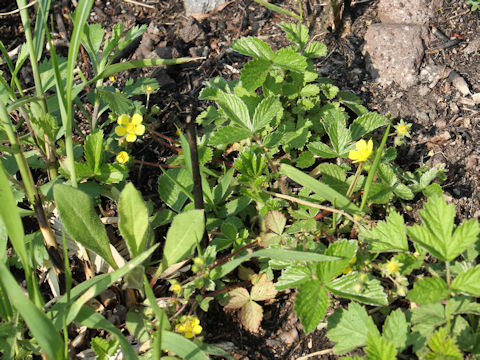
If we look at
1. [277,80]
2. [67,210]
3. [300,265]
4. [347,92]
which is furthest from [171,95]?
[300,265]

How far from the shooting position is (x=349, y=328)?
1631 millimetres

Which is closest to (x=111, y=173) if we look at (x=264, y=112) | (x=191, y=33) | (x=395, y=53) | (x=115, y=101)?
(x=115, y=101)

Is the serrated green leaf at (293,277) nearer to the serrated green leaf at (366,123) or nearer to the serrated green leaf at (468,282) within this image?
the serrated green leaf at (468,282)

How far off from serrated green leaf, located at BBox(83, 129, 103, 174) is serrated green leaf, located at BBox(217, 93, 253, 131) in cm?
48

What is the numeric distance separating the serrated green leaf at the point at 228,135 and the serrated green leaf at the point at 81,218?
1.59 ft

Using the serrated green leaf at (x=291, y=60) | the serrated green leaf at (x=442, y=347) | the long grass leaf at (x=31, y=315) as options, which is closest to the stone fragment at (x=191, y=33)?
the serrated green leaf at (x=291, y=60)

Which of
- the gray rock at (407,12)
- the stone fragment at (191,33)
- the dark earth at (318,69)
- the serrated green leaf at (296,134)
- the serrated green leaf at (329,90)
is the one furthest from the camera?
the stone fragment at (191,33)

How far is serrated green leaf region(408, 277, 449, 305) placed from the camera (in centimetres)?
152

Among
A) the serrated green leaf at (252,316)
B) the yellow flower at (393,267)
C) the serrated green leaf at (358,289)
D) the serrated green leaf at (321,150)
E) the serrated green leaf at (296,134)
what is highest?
the serrated green leaf at (296,134)

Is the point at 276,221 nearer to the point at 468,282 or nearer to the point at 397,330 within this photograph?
the point at 397,330

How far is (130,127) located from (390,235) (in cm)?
109

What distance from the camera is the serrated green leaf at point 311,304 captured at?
1.57 m

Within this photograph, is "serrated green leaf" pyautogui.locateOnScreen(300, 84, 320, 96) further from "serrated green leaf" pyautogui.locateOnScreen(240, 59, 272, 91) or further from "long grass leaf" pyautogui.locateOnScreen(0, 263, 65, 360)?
"long grass leaf" pyautogui.locateOnScreen(0, 263, 65, 360)

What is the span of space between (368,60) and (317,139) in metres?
0.65
